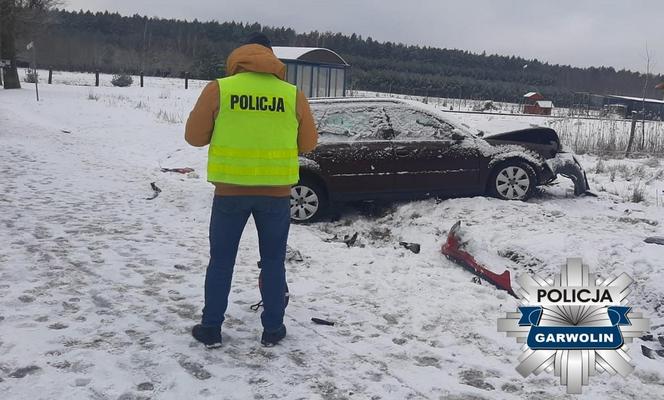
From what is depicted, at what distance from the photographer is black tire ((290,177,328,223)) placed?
7691mm

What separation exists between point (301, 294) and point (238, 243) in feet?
4.49

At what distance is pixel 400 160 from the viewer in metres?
7.80

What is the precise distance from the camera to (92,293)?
15.2 ft

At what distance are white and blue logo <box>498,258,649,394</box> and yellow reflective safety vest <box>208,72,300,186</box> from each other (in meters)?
2.03

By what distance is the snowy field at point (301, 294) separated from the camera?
3.49m

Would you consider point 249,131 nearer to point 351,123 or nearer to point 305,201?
point 305,201

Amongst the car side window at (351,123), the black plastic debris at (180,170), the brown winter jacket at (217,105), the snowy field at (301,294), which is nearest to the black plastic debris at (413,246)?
the snowy field at (301,294)

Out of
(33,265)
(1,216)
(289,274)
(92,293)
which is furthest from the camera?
(1,216)

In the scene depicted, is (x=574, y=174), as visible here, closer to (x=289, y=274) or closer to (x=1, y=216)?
(x=289, y=274)

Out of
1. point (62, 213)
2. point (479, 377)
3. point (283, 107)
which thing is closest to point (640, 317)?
point (479, 377)

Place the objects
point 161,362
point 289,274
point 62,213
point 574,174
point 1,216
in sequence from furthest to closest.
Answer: point 574,174 → point 62,213 → point 1,216 → point 289,274 → point 161,362

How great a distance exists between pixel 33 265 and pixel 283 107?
3052mm

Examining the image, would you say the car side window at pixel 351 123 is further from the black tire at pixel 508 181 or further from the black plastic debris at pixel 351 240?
the black tire at pixel 508 181

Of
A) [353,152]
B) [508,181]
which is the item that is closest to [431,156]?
[353,152]
